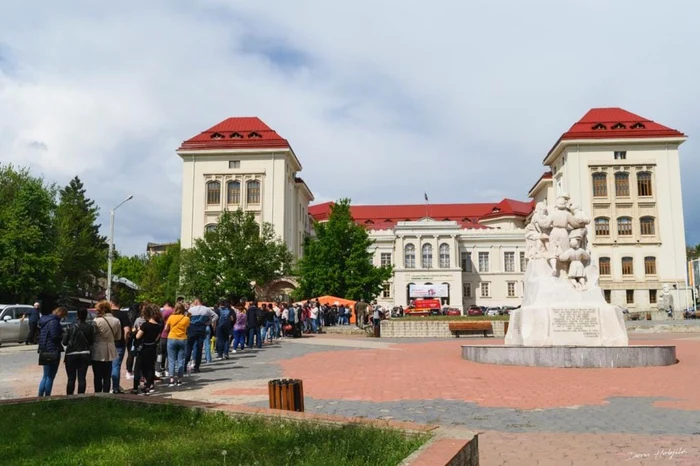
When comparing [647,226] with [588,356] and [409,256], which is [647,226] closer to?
[409,256]

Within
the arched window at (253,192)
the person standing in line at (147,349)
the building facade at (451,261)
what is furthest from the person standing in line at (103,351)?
the building facade at (451,261)

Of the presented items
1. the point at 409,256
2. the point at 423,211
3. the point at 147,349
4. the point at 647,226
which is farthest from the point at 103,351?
the point at 423,211

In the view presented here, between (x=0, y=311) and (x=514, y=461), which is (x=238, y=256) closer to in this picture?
(x=0, y=311)

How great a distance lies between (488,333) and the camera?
2833 cm

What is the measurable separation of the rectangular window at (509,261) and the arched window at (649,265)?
21.4 meters

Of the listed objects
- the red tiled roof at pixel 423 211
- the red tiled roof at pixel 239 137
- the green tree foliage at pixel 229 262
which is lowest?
the green tree foliage at pixel 229 262

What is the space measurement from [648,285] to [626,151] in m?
15.3

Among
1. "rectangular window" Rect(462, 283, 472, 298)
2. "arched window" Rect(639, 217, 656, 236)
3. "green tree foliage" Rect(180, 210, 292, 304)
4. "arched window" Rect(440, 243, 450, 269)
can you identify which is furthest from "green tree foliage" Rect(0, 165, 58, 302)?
"arched window" Rect(639, 217, 656, 236)

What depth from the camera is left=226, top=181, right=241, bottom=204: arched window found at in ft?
222

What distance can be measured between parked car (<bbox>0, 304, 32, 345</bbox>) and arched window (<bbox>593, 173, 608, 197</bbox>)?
199 ft

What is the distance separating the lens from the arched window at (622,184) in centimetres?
6875

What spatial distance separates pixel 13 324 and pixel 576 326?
2183 cm

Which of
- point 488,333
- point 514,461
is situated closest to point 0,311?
point 488,333

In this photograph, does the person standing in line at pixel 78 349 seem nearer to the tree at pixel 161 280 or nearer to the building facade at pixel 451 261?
the tree at pixel 161 280
